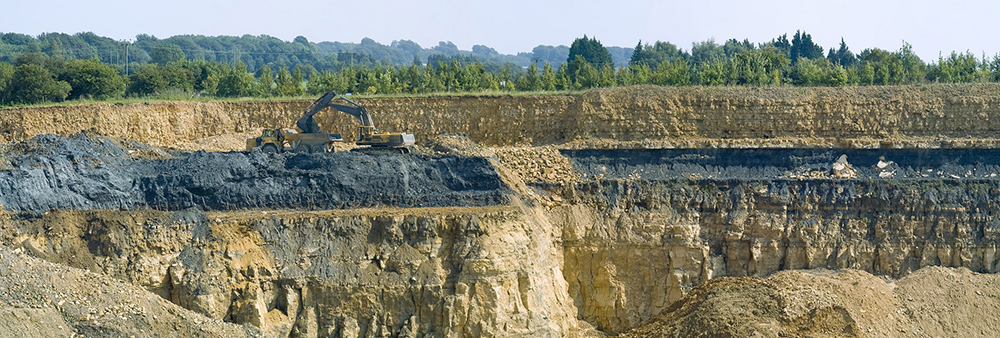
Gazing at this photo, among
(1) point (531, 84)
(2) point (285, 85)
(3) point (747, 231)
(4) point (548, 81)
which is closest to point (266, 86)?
(2) point (285, 85)

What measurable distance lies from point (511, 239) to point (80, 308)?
32.7 ft

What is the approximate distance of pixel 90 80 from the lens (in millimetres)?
49938

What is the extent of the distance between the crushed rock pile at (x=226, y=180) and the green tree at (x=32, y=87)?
18705 millimetres

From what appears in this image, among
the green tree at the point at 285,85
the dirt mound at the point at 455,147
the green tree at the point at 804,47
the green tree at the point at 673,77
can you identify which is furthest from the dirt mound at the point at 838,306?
the green tree at the point at 804,47

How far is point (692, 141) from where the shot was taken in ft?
139

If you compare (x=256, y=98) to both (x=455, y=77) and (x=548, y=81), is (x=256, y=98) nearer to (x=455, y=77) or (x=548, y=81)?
(x=455, y=77)

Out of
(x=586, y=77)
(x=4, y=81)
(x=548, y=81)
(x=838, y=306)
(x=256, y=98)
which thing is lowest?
(x=838, y=306)

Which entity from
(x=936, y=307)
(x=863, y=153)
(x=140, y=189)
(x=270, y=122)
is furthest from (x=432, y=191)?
(x=270, y=122)

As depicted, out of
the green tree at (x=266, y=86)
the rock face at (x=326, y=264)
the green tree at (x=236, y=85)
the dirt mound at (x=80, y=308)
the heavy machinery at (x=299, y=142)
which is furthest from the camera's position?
the green tree at (x=266, y=86)

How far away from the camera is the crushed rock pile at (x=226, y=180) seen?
27.1 m

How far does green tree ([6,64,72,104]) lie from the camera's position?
47.6m

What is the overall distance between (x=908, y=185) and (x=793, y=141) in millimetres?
9864

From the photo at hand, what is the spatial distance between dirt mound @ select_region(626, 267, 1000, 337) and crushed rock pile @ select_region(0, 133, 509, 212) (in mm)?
6249

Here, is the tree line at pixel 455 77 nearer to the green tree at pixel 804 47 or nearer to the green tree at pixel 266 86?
the green tree at pixel 266 86
